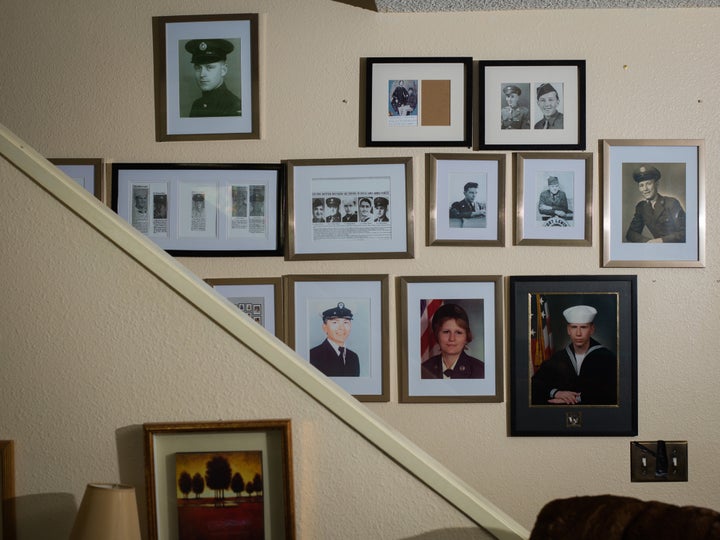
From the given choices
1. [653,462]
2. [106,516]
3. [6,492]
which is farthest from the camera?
[653,462]

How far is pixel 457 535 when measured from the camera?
1414mm

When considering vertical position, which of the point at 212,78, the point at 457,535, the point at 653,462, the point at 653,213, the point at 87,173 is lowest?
the point at 653,462

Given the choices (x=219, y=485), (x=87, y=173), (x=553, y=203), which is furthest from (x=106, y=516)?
(x=553, y=203)

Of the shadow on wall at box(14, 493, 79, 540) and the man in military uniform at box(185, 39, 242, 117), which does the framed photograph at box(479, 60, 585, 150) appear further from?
the shadow on wall at box(14, 493, 79, 540)

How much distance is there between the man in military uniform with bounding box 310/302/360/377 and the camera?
2.54 m

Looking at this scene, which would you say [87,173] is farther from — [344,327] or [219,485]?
[219,485]

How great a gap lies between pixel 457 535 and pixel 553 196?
4.71 ft

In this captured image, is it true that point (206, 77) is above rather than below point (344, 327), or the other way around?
above

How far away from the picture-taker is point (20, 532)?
142cm

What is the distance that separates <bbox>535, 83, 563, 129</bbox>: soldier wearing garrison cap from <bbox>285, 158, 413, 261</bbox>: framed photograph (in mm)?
481

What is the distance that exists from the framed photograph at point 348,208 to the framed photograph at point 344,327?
10 cm

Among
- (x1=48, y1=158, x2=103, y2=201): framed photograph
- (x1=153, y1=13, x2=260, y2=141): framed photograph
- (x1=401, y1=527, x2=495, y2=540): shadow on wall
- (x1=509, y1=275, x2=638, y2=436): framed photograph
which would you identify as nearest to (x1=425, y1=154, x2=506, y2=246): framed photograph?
(x1=509, y1=275, x2=638, y2=436): framed photograph

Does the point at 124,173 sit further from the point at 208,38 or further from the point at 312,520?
the point at 312,520

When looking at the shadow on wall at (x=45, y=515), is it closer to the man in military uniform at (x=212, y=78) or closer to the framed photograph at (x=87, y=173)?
the framed photograph at (x=87, y=173)
